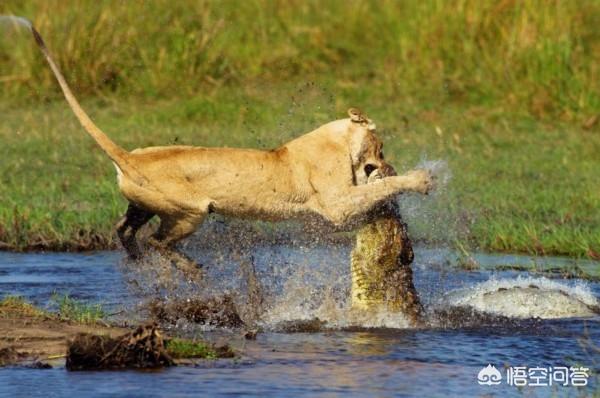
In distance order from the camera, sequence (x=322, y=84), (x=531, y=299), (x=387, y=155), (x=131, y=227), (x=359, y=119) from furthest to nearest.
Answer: (x=322, y=84) < (x=387, y=155) < (x=531, y=299) < (x=359, y=119) < (x=131, y=227)

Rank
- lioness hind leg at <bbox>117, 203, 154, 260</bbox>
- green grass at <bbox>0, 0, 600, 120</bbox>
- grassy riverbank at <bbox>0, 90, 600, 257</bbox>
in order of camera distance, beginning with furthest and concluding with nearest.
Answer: green grass at <bbox>0, 0, 600, 120</bbox> < grassy riverbank at <bbox>0, 90, 600, 257</bbox> < lioness hind leg at <bbox>117, 203, 154, 260</bbox>

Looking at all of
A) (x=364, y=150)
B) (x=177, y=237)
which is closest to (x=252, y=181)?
(x=177, y=237)

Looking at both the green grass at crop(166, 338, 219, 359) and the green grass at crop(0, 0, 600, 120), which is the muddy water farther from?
the green grass at crop(0, 0, 600, 120)

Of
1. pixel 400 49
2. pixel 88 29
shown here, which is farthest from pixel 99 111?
pixel 400 49

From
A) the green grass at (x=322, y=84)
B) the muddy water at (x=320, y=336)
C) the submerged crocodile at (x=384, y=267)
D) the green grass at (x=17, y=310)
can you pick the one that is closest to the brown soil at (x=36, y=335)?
the green grass at (x=17, y=310)

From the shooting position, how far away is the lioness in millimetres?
6387

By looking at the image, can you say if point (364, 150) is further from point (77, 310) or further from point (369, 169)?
point (77, 310)

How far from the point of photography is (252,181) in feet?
21.6

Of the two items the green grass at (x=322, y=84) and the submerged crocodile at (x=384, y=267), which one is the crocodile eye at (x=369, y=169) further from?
the green grass at (x=322, y=84)

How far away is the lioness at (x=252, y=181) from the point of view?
6.39 metres

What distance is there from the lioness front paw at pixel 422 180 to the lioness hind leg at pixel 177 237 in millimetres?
1006

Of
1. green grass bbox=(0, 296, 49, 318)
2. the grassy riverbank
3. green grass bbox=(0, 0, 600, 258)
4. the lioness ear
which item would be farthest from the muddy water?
green grass bbox=(0, 0, 600, 258)

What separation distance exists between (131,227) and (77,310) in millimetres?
506

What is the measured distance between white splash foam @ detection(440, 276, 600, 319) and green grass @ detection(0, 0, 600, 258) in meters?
2.09
